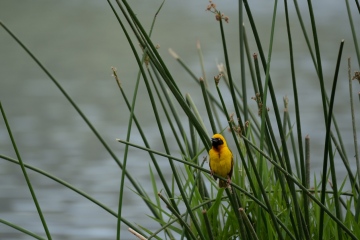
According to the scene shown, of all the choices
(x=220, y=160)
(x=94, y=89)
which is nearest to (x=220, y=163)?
(x=220, y=160)

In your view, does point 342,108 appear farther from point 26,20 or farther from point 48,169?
point 26,20

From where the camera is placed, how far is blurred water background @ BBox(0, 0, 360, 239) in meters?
3.64

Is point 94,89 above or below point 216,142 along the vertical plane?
above

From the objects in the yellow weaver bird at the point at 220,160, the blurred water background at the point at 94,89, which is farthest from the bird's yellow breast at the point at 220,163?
the blurred water background at the point at 94,89

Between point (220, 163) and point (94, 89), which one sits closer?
point (220, 163)

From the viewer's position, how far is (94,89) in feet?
15.2

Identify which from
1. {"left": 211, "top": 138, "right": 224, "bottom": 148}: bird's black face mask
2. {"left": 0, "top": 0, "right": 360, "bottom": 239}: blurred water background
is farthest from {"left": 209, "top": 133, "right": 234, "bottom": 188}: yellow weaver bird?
{"left": 0, "top": 0, "right": 360, "bottom": 239}: blurred water background

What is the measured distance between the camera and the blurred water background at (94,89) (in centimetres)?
364

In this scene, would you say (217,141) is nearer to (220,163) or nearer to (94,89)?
(220,163)

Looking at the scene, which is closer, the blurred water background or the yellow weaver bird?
the yellow weaver bird

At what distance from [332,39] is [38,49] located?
1.81 meters

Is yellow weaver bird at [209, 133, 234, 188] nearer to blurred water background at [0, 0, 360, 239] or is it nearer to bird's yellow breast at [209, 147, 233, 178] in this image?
bird's yellow breast at [209, 147, 233, 178]

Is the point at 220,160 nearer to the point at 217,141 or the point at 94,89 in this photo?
the point at 217,141

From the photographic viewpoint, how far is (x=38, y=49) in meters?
5.00
